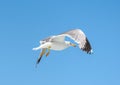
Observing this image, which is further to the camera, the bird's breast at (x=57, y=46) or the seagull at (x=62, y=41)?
the bird's breast at (x=57, y=46)

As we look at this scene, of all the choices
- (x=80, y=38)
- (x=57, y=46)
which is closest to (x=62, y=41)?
(x=57, y=46)

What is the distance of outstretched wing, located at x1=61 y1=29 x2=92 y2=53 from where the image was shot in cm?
1447

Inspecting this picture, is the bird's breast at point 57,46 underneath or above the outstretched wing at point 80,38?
above

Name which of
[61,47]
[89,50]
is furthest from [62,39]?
[89,50]

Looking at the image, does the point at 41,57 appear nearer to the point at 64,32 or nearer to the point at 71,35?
the point at 64,32

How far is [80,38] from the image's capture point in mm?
15062

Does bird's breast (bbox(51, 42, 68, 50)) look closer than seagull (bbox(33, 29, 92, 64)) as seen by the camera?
No

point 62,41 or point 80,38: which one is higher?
point 62,41

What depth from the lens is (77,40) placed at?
49.0 feet

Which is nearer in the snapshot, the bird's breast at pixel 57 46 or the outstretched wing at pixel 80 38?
the outstretched wing at pixel 80 38

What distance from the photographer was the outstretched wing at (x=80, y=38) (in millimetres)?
14470

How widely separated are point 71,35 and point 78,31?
53 centimetres

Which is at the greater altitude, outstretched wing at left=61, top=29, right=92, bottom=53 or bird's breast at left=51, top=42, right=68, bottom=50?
bird's breast at left=51, top=42, right=68, bottom=50

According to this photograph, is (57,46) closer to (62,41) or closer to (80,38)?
(62,41)
